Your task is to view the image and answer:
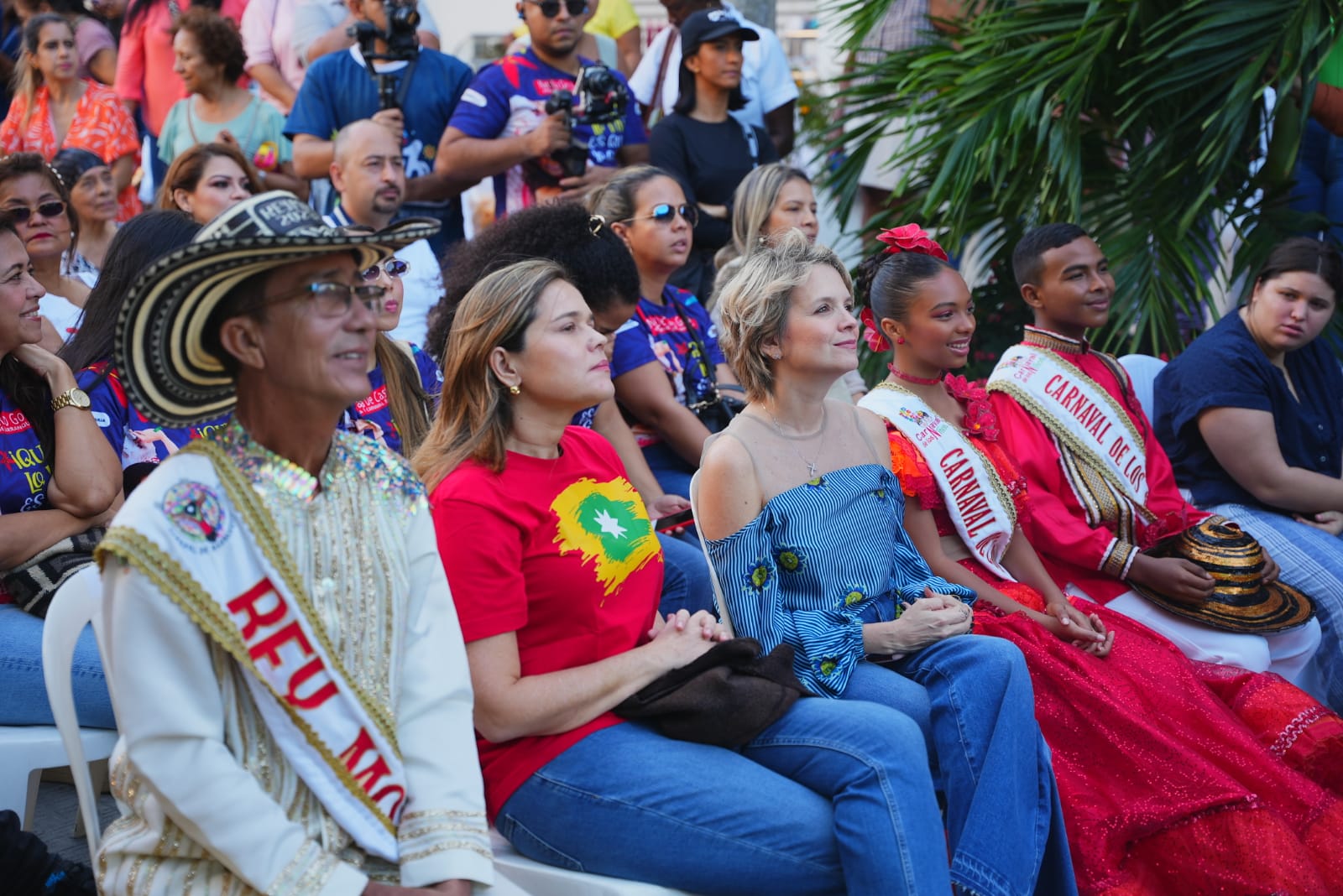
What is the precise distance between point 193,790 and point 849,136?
4803 mm

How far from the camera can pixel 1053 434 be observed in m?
4.31

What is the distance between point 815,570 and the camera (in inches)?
126

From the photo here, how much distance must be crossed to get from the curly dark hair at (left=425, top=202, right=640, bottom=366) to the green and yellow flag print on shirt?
105 cm

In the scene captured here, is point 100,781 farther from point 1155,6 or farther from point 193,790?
point 1155,6

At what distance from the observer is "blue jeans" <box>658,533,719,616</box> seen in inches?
144

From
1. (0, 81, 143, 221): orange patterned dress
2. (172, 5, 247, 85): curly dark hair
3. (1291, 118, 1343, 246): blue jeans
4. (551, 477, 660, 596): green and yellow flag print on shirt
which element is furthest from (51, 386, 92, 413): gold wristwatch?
(1291, 118, 1343, 246): blue jeans

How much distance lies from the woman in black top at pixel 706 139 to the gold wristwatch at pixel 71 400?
303 cm

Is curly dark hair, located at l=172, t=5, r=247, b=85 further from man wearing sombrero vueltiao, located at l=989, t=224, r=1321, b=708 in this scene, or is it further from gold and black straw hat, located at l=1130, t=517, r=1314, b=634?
gold and black straw hat, located at l=1130, t=517, r=1314, b=634

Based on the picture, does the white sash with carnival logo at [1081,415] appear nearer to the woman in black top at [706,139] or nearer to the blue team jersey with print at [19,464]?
the woman in black top at [706,139]

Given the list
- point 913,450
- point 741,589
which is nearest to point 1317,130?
point 913,450

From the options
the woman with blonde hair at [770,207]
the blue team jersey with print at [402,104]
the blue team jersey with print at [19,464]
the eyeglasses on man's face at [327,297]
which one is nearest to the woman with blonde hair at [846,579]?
the eyeglasses on man's face at [327,297]

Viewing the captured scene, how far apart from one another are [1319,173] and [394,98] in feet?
13.4

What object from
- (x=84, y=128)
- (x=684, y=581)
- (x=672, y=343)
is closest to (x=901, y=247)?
(x=672, y=343)

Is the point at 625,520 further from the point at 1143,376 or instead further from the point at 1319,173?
the point at 1319,173
